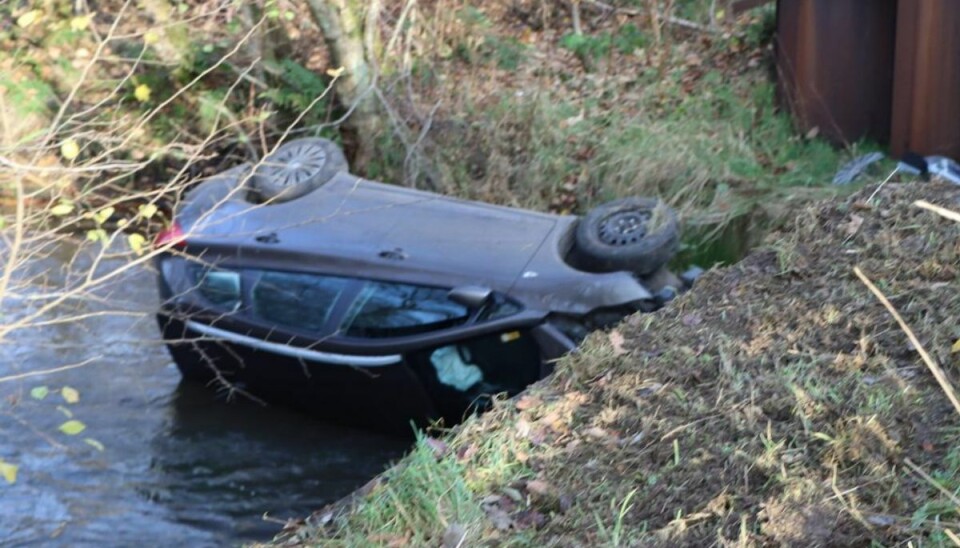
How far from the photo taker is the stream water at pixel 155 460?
A: 755cm

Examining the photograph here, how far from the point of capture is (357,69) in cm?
1176

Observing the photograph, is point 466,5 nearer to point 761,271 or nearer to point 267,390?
point 267,390

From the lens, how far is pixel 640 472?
3727 mm

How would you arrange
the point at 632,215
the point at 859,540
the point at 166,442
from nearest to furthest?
the point at 859,540, the point at 632,215, the point at 166,442

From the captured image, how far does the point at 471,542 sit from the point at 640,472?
58cm

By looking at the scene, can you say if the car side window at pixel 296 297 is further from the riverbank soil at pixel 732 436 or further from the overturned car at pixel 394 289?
the riverbank soil at pixel 732 436

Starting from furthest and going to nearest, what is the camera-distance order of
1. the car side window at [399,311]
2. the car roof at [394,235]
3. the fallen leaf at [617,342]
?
the car roof at [394,235], the car side window at [399,311], the fallen leaf at [617,342]

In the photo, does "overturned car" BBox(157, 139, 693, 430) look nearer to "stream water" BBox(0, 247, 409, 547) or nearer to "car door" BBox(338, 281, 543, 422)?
"car door" BBox(338, 281, 543, 422)

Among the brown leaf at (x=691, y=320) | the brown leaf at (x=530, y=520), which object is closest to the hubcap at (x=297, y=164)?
the brown leaf at (x=691, y=320)

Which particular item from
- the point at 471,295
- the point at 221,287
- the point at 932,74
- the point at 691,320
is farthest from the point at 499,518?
the point at 932,74

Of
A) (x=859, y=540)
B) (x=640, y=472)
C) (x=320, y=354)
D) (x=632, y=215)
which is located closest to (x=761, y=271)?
(x=640, y=472)

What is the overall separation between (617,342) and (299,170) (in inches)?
171

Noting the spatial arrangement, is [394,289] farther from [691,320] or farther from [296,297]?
[691,320]

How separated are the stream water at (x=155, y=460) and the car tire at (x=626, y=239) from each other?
5.87ft
